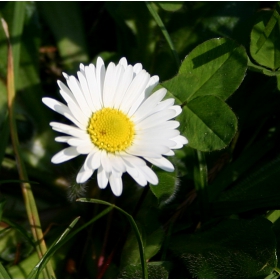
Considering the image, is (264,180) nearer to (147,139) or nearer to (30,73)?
(147,139)

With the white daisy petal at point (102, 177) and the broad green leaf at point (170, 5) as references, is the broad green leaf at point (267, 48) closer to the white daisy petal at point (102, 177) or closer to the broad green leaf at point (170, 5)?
the broad green leaf at point (170, 5)

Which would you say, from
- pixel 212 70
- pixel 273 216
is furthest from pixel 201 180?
pixel 212 70

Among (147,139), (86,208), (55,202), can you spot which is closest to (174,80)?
(147,139)

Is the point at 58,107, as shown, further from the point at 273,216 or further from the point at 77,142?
the point at 273,216

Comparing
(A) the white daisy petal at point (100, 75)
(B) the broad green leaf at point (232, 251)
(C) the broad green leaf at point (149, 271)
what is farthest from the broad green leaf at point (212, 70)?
(C) the broad green leaf at point (149, 271)

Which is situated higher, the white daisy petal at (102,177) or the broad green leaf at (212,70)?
the broad green leaf at (212,70)

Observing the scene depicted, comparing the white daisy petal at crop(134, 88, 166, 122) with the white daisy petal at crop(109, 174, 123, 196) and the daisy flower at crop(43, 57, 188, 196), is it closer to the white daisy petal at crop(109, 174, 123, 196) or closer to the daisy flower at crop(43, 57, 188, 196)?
the daisy flower at crop(43, 57, 188, 196)

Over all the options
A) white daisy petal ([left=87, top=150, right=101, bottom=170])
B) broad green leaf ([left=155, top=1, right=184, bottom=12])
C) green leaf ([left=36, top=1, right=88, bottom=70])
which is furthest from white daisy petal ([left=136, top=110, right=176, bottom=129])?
green leaf ([left=36, top=1, right=88, bottom=70])
